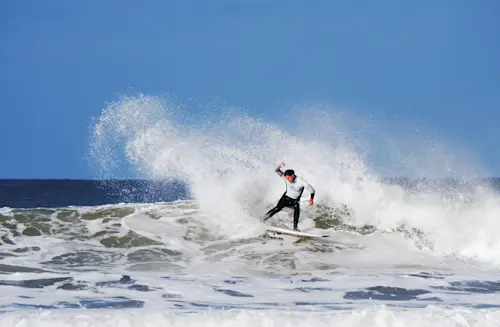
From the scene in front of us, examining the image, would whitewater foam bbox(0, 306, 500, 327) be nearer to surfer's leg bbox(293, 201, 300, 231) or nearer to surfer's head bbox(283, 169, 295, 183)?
surfer's leg bbox(293, 201, 300, 231)

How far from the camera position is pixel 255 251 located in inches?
508

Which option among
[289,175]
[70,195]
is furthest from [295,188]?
[70,195]

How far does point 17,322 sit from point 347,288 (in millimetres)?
4718

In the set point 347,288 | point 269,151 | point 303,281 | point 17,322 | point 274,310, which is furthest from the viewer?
point 269,151

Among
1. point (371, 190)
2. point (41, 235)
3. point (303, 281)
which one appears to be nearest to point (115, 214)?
point (41, 235)

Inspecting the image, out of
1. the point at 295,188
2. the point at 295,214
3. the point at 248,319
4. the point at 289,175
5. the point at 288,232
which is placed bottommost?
the point at 248,319

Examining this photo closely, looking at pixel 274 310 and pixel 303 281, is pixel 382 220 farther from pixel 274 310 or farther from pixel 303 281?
pixel 274 310

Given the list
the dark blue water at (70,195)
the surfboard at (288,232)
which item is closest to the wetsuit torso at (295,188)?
the surfboard at (288,232)

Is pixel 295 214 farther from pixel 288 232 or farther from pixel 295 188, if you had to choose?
pixel 295 188

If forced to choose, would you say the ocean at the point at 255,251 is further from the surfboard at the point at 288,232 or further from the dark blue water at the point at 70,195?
the dark blue water at the point at 70,195

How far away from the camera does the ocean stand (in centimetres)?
734

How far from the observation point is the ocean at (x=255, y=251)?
7336mm

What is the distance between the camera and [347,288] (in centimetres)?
927

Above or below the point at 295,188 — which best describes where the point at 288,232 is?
below
